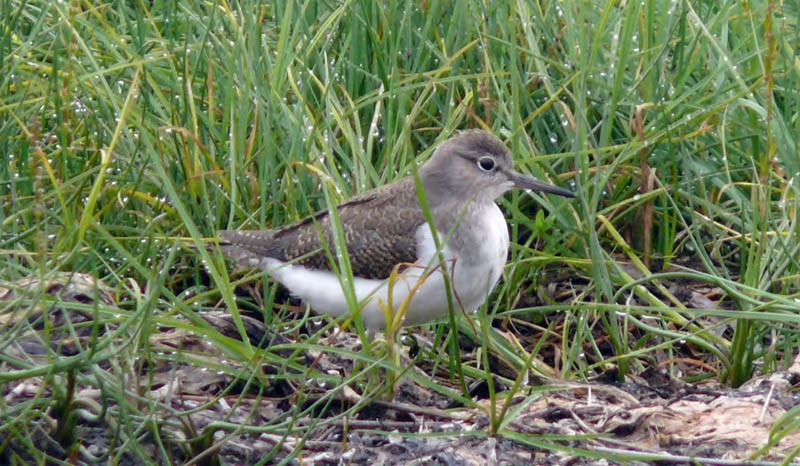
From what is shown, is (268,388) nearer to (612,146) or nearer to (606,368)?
(606,368)

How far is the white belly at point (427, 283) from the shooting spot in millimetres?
4117

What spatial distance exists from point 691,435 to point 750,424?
0.61 ft

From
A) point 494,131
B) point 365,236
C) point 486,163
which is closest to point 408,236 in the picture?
point 365,236

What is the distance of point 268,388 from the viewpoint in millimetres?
3799

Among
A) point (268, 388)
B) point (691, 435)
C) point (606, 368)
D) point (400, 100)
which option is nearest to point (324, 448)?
point (268, 388)

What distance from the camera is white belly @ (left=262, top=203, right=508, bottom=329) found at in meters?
4.12

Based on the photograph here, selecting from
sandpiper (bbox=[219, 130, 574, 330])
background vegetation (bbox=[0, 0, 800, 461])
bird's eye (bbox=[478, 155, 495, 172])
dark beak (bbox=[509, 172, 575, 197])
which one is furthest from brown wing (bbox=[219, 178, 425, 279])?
dark beak (bbox=[509, 172, 575, 197])

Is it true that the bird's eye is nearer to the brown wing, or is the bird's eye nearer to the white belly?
the white belly

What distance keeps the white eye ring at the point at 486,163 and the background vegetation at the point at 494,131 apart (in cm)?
20

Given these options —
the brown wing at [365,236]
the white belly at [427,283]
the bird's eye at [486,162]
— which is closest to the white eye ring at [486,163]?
the bird's eye at [486,162]

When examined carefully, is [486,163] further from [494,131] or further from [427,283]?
[427,283]

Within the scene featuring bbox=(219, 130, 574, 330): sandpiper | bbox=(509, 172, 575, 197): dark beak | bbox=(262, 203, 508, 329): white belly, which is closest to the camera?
bbox=(262, 203, 508, 329): white belly

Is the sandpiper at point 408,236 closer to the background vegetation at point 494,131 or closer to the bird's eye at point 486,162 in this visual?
the bird's eye at point 486,162

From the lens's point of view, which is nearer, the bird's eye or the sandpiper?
the sandpiper
